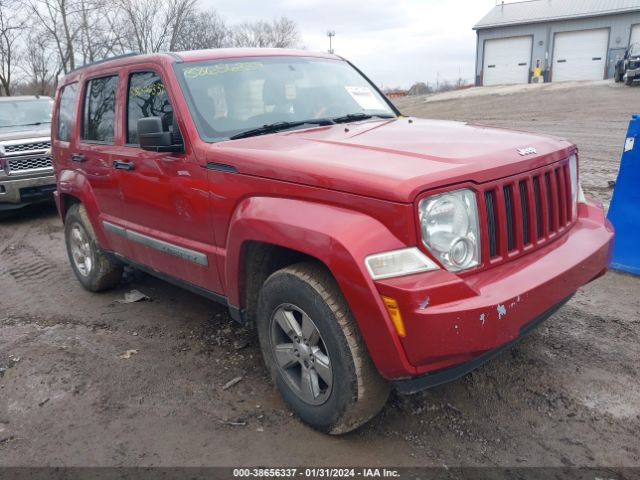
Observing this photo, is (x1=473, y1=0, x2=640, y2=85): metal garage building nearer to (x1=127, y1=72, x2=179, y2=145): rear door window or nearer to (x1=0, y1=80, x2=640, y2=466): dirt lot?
(x1=0, y1=80, x2=640, y2=466): dirt lot

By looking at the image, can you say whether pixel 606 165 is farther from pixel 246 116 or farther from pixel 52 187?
pixel 52 187

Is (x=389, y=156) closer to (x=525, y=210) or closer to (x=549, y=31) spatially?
(x=525, y=210)

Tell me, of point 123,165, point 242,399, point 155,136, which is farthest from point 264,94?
point 242,399

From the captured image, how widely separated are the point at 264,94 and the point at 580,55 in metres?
38.6

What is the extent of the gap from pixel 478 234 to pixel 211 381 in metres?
1.95

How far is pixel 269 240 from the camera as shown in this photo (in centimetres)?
267

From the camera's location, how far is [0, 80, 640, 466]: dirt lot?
266 cm

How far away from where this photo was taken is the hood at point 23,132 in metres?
8.34

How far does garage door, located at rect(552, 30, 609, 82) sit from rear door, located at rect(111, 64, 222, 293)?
37911mm

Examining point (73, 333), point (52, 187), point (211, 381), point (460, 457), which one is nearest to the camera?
point (460, 457)

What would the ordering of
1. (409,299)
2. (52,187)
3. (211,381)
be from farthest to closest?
1. (52,187)
2. (211,381)
3. (409,299)

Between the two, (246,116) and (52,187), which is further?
(52,187)

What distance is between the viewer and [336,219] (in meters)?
2.38

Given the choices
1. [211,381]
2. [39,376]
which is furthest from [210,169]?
[39,376]
